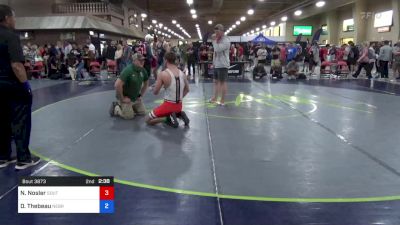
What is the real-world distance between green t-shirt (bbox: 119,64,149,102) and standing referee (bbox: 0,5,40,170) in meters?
3.01

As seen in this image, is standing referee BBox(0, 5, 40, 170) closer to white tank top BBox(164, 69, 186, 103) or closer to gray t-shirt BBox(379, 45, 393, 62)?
white tank top BBox(164, 69, 186, 103)

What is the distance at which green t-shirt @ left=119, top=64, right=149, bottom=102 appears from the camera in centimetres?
760

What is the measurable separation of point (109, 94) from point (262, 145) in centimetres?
699

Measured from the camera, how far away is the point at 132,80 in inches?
305

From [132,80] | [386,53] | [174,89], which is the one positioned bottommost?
[174,89]

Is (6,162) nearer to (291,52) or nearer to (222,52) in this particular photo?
(222,52)

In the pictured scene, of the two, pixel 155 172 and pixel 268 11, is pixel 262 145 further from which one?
pixel 268 11

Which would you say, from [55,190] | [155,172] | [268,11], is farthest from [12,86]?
[268,11]

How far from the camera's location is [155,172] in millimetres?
4520

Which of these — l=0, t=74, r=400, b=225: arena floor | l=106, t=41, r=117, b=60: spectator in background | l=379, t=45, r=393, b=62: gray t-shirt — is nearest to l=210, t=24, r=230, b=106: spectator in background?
l=0, t=74, r=400, b=225: arena floor
